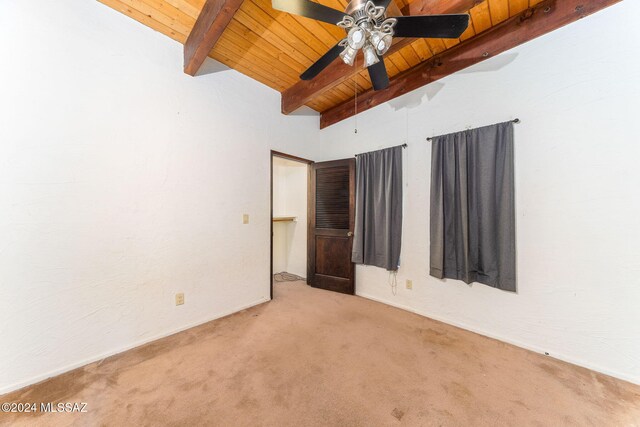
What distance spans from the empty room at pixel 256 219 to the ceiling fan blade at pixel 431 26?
13mm

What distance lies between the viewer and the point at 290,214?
4.58m

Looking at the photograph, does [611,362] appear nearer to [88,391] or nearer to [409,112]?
[409,112]

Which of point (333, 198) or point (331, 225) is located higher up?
point (333, 198)

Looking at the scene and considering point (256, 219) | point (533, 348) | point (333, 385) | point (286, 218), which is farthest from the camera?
point (286, 218)

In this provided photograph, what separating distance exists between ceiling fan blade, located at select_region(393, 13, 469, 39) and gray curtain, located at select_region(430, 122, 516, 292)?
124cm

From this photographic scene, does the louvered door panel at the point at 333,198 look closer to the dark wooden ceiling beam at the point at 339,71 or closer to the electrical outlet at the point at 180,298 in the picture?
the dark wooden ceiling beam at the point at 339,71

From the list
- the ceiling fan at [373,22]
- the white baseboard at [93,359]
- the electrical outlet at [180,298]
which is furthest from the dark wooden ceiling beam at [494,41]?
the white baseboard at [93,359]

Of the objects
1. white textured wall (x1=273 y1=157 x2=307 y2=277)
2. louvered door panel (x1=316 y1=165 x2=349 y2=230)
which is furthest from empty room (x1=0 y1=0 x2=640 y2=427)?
white textured wall (x1=273 y1=157 x2=307 y2=277)

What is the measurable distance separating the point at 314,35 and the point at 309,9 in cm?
96

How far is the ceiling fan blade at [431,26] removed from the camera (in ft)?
4.30

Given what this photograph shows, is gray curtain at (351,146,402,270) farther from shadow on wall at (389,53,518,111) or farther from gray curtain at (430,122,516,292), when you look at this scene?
shadow on wall at (389,53,518,111)

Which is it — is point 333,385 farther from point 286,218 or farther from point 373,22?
point 286,218

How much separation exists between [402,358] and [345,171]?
2.42 meters

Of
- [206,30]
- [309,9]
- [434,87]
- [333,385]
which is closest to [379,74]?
[309,9]
